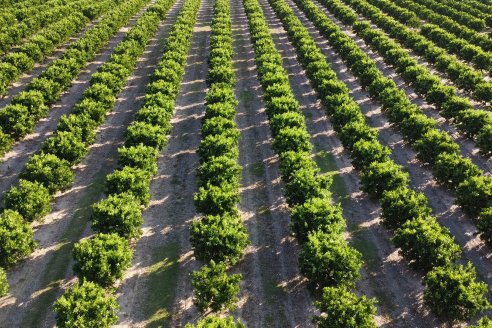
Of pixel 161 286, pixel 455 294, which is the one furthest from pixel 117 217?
pixel 455 294

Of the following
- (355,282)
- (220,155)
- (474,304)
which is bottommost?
(355,282)

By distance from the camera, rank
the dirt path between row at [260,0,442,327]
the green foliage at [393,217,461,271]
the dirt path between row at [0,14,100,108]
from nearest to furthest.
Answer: the dirt path between row at [260,0,442,327], the green foliage at [393,217,461,271], the dirt path between row at [0,14,100,108]

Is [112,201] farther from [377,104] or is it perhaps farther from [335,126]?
[377,104]

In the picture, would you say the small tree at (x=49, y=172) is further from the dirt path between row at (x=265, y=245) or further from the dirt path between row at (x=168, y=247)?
the dirt path between row at (x=265, y=245)

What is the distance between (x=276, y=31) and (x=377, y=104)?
1280 inches

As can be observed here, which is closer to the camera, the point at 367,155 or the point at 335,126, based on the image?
the point at 367,155

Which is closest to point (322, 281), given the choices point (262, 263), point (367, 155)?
point (262, 263)

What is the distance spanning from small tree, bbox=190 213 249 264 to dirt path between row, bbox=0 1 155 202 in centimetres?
1845

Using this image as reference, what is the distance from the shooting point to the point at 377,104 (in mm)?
46500

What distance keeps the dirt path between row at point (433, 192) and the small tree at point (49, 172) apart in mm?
28240

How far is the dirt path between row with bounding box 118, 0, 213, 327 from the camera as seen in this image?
2331 centimetres

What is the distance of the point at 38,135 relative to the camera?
4047cm

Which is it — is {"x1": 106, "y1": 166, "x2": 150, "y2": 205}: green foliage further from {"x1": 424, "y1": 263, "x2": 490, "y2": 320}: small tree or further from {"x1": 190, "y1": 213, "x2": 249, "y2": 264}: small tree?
{"x1": 424, "y1": 263, "x2": 490, "y2": 320}: small tree

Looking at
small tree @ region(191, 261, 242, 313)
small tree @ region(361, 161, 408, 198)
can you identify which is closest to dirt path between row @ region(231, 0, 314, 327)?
small tree @ region(191, 261, 242, 313)
